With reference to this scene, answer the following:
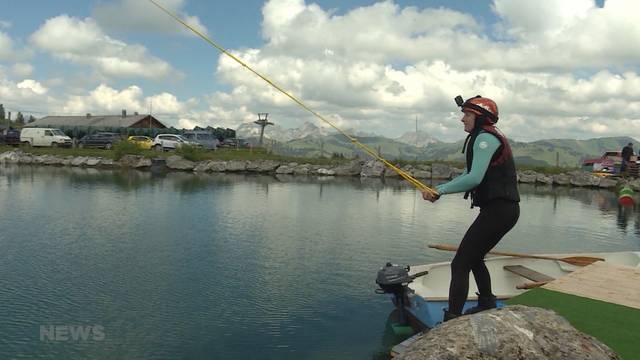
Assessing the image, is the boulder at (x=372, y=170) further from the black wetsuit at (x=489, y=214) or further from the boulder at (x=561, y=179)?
the black wetsuit at (x=489, y=214)

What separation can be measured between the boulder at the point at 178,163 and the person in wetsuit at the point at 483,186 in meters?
51.8

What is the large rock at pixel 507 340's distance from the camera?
3934 millimetres

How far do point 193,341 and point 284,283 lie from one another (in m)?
3.76

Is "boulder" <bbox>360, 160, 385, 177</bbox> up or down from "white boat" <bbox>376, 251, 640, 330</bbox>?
up

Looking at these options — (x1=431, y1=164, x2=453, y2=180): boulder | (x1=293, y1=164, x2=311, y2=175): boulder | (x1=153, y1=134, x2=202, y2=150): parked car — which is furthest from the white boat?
(x1=153, y1=134, x2=202, y2=150): parked car

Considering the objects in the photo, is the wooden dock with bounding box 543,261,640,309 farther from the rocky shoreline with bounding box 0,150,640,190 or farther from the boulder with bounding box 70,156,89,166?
the boulder with bounding box 70,156,89,166

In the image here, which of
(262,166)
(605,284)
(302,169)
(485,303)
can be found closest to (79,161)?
(262,166)

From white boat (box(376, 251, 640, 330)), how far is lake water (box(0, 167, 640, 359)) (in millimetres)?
981

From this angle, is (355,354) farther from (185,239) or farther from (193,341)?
Answer: (185,239)

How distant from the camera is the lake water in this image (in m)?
9.00

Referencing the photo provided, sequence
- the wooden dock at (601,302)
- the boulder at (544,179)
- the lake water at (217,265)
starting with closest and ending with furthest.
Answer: the wooden dock at (601,302), the lake water at (217,265), the boulder at (544,179)

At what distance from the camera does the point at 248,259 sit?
14.8 meters

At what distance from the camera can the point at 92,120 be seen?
10056cm

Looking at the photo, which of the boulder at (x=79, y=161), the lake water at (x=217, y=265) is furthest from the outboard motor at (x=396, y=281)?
the boulder at (x=79, y=161)
